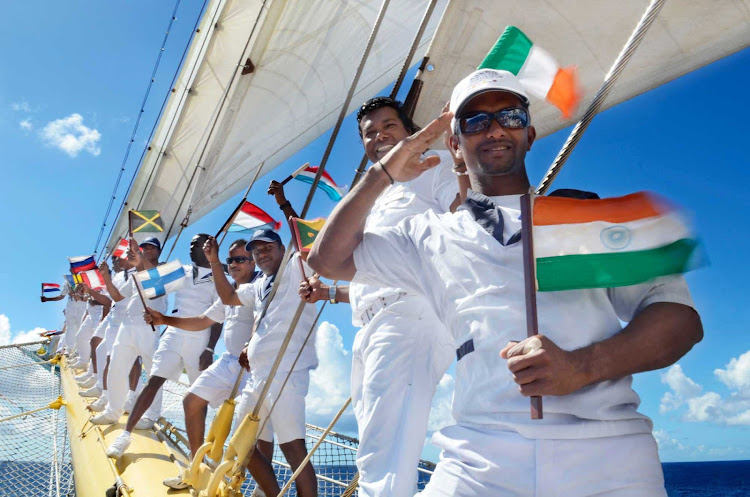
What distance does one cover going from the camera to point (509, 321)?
37.6 inches

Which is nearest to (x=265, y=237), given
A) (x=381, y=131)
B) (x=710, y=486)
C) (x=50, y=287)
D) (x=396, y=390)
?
(x=381, y=131)

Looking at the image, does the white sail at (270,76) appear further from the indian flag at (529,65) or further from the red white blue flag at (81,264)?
the indian flag at (529,65)

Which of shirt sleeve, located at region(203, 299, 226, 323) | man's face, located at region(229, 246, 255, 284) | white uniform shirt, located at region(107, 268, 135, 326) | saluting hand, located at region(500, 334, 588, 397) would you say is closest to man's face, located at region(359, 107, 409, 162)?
saluting hand, located at region(500, 334, 588, 397)

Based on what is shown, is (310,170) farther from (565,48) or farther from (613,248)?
(613,248)

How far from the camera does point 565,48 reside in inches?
83.0

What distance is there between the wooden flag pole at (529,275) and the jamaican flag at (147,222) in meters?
7.41

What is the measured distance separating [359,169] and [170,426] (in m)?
3.55

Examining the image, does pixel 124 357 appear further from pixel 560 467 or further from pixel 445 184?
pixel 560 467

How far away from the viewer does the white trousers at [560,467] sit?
2.79 ft

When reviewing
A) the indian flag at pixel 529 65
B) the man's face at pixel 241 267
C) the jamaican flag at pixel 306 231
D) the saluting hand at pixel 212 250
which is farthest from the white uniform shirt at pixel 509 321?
the man's face at pixel 241 267

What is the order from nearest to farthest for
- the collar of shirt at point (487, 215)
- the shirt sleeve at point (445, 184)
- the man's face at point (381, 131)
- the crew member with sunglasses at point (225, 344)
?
1. the collar of shirt at point (487, 215)
2. the shirt sleeve at point (445, 184)
3. the man's face at point (381, 131)
4. the crew member with sunglasses at point (225, 344)

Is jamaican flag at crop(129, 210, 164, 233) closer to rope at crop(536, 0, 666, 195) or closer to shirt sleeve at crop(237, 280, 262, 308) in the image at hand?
shirt sleeve at crop(237, 280, 262, 308)

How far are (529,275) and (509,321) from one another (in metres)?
0.09

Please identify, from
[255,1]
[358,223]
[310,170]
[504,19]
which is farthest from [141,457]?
[255,1]
